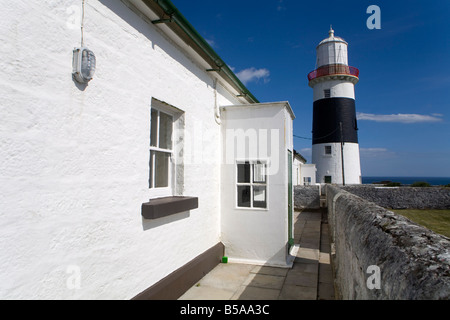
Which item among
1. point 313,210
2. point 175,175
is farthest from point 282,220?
point 313,210

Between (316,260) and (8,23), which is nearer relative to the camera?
(8,23)

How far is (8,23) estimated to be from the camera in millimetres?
2059

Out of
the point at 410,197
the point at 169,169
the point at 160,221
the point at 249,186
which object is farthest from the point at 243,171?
the point at 410,197

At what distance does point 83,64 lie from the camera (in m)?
2.61

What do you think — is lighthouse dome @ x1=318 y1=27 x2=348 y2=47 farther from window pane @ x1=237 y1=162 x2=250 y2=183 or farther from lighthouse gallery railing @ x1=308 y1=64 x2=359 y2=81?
window pane @ x1=237 y1=162 x2=250 y2=183

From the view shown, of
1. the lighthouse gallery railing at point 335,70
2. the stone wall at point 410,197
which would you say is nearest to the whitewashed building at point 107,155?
the stone wall at point 410,197

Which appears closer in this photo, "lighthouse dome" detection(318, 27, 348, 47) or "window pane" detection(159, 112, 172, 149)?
"window pane" detection(159, 112, 172, 149)

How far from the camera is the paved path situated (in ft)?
15.1

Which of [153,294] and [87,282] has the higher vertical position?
[87,282]

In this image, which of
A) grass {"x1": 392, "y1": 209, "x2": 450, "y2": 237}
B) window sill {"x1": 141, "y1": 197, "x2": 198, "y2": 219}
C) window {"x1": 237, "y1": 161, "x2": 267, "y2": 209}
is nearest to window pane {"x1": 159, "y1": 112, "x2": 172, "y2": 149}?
window sill {"x1": 141, "y1": 197, "x2": 198, "y2": 219}

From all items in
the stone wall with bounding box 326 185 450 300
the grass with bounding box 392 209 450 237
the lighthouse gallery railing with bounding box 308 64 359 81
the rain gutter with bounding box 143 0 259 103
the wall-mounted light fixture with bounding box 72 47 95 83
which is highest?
the lighthouse gallery railing with bounding box 308 64 359 81

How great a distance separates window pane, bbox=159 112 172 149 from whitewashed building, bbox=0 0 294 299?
2 cm
